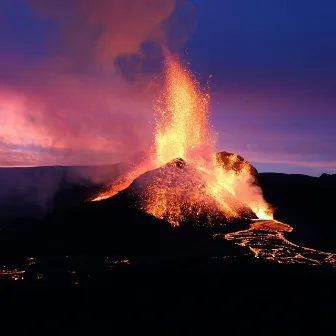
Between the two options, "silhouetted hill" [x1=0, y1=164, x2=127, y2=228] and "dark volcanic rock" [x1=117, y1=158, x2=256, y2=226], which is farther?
"silhouetted hill" [x1=0, y1=164, x2=127, y2=228]

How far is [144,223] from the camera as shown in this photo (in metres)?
32.5

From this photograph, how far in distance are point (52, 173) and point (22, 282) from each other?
72059 mm

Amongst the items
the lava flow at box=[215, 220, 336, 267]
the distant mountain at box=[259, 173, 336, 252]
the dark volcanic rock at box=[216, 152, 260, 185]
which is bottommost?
the lava flow at box=[215, 220, 336, 267]

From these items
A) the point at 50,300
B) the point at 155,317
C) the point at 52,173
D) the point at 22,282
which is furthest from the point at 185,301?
the point at 52,173

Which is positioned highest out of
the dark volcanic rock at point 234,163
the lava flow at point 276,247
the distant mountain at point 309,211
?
the dark volcanic rock at point 234,163

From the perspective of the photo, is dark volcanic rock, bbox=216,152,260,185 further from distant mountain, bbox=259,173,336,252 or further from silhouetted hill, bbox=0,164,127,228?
silhouetted hill, bbox=0,164,127,228

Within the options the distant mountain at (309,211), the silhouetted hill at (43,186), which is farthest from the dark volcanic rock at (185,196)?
the silhouetted hill at (43,186)

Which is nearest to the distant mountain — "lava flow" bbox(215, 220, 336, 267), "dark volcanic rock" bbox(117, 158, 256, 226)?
"lava flow" bbox(215, 220, 336, 267)

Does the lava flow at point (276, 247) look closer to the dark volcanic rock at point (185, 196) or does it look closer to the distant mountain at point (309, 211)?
the distant mountain at point (309, 211)

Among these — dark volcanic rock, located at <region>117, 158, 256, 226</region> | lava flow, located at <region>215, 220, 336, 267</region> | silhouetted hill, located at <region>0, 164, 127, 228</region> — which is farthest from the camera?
silhouetted hill, located at <region>0, 164, 127, 228</region>

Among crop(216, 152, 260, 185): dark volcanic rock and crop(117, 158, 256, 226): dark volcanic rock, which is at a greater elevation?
crop(216, 152, 260, 185): dark volcanic rock

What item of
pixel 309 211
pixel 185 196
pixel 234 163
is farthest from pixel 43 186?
pixel 309 211

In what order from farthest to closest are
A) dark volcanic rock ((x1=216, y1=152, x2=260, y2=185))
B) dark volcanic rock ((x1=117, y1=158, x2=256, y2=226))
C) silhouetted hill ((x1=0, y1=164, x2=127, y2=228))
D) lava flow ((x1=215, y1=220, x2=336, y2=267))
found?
silhouetted hill ((x1=0, y1=164, x2=127, y2=228)) → dark volcanic rock ((x1=216, y1=152, x2=260, y2=185)) → dark volcanic rock ((x1=117, y1=158, x2=256, y2=226)) → lava flow ((x1=215, y1=220, x2=336, y2=267))

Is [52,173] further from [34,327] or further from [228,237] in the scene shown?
[34,327]
